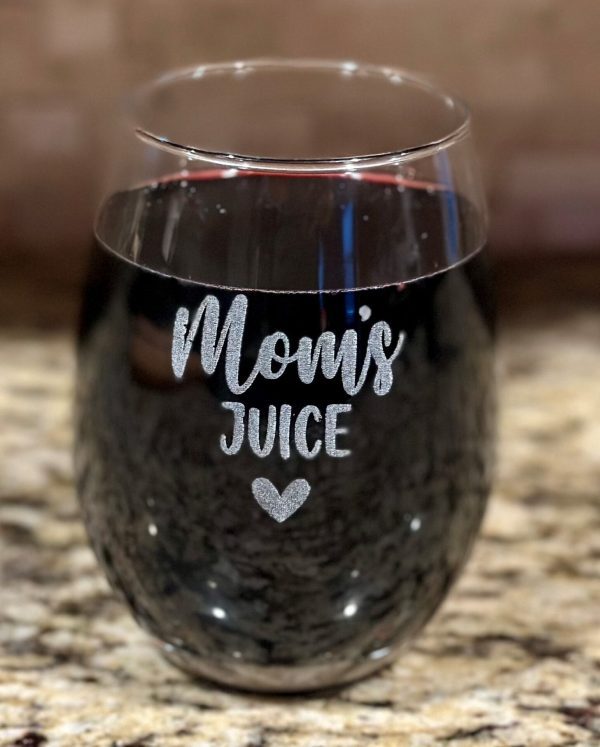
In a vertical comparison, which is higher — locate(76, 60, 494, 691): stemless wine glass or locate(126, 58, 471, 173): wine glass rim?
locate(126, 58, 471, 173): wine glass rim

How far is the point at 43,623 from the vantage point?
50 centimetres

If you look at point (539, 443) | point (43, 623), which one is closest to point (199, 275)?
point (43, 623)

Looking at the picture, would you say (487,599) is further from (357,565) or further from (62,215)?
(62,215)

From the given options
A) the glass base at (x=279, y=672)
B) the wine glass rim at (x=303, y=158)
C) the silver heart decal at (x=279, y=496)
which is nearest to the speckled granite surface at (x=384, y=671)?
the glass base at (x=279, y=672)

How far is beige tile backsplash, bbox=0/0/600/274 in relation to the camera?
80 cm

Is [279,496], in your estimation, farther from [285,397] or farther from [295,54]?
[295,54]

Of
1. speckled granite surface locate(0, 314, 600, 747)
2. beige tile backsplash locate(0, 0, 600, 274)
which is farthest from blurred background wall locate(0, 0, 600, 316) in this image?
speckled granite surface locate(0, 314, 600, 747)

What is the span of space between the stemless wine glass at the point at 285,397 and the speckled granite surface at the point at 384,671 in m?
0.02

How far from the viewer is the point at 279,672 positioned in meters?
0.42

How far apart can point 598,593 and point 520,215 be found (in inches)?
17.1

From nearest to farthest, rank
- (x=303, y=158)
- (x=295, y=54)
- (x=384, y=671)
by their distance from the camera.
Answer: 1. (x=303, y=158)
2. (x=384, y=671)
3. (x=295, y=54)

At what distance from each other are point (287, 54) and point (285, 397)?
0.52m

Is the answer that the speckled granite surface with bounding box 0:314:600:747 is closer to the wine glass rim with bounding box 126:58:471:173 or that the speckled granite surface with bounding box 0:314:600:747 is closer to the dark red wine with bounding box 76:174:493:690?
the dark red wine with bounding box 76:174:493:690

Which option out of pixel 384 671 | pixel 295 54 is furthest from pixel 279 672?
pixel 295 54
